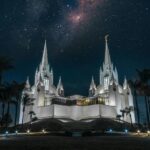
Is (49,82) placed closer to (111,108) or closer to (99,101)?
(99,101)

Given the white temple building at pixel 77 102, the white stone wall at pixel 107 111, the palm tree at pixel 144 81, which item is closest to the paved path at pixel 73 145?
the palm tree at pixel 144 81

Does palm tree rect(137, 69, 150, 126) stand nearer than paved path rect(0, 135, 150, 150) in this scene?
No

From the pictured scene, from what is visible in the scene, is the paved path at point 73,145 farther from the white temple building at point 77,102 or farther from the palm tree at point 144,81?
the white temple building at point 77,102

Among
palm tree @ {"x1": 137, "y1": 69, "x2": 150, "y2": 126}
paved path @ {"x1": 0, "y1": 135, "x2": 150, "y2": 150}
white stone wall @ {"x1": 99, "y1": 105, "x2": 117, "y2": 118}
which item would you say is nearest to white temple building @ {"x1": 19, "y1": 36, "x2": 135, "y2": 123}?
white stone wall @ {"x1": 99, "y1": 105, "x2": 117, "y2": 118}

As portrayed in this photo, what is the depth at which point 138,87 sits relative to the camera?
197 ft

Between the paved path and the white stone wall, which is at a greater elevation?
the white stone wall

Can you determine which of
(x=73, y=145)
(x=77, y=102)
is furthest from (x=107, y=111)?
(x=73, y=145)

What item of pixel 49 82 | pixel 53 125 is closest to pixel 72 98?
pixel 49 82

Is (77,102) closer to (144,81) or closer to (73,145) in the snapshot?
(144,81)

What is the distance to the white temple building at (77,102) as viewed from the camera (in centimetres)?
8300

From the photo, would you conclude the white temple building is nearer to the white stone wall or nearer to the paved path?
the white stone wall

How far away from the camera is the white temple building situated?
A: 3268 inches

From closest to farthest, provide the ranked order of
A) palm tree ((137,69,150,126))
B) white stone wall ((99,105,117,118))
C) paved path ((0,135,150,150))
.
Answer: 1. paved path ((0,135,150,150))
2. palm tree ((137,69,150,126))
3. white stone wall ((99,105,117,118))

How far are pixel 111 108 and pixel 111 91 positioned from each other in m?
8.73
